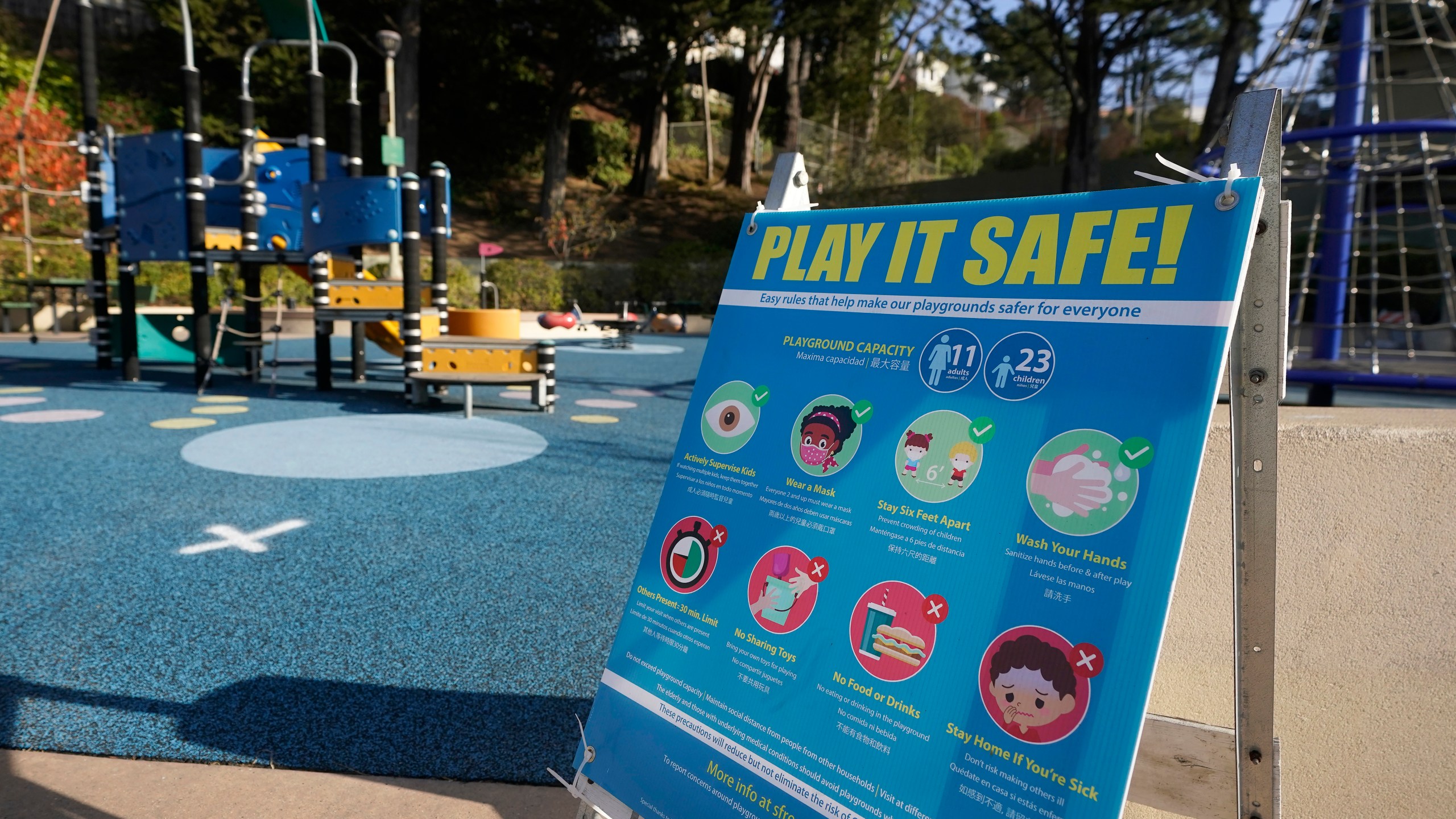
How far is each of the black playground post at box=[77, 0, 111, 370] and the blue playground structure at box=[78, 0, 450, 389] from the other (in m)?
0.02

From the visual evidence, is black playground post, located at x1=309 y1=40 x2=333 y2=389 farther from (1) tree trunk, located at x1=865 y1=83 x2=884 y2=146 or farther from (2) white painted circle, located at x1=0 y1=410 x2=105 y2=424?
(1) tree trunk, located at x1=865 y1=83 x2=884 y2=146

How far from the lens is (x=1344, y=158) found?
579 centimetres

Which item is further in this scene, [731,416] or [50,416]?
[50,416]

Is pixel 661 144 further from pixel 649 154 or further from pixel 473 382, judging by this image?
pixel 473 382

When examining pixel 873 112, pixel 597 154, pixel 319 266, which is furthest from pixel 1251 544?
pixel 873 112

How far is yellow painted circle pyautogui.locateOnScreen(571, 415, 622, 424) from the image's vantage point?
294 inches

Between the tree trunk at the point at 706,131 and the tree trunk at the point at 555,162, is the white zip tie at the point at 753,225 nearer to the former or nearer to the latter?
the tree trunk at the point at 555,162

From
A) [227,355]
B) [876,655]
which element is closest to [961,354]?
[876,655]

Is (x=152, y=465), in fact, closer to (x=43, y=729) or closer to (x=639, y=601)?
(x=43, y=729)

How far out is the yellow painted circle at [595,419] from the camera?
24.5 feet

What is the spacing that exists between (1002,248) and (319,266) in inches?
349

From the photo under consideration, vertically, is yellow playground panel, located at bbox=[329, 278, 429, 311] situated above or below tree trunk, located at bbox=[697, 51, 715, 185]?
below

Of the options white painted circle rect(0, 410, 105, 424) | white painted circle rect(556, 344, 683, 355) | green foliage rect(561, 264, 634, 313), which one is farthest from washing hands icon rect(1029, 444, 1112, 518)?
green foliage rect(561, 264, 634, 313)

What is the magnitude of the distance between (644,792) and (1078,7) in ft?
69.6
